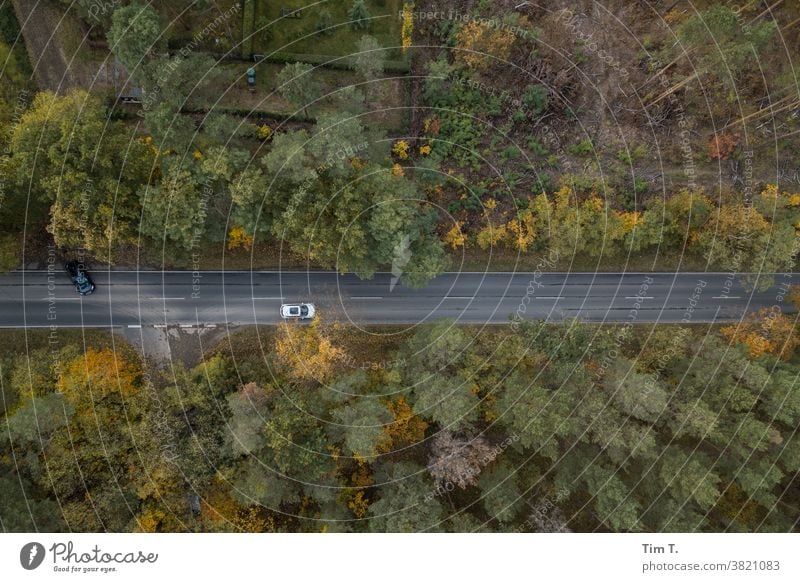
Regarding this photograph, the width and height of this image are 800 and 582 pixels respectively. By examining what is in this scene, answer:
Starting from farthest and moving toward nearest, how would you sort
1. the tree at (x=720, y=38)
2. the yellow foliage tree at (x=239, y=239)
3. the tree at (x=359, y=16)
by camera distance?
the tree at (x=359, y=16), the yellow foliage tree at (x=239, y=239), the tree at (x=720, y=38)

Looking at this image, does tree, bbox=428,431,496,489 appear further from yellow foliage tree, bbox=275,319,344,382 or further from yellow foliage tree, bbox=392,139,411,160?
yellow foliage tree, bbox=392,139,411,160

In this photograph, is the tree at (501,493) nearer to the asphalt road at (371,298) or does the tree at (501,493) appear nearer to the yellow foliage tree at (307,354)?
the asphalt road at (371,298)

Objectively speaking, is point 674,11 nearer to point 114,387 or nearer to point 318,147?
point 318,147

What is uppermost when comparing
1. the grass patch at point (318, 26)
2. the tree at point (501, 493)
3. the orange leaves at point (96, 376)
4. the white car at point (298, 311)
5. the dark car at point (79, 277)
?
the grass patch at point (318, 26)

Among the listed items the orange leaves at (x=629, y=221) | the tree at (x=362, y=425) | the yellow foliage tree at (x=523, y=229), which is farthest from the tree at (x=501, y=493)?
the orange leaves at (x=629, y=221)

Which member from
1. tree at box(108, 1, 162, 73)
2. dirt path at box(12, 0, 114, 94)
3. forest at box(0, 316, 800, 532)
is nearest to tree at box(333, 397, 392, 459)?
forest at box(0, 316, 800, 532)

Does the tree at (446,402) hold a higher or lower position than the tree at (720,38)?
lower
